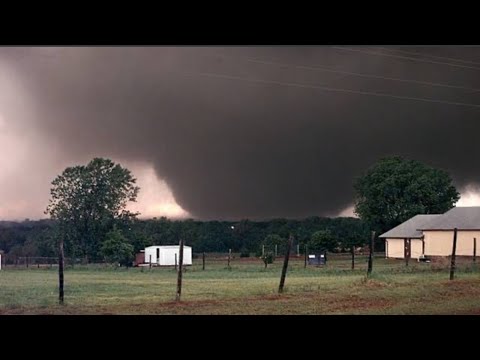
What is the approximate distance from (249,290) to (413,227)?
90.6 inches

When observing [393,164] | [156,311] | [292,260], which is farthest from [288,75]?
[156,311]

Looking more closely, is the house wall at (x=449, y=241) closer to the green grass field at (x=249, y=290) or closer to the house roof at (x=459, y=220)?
the house roof at (x=459, y=220)

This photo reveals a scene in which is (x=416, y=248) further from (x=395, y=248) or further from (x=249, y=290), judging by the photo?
(x=249, y=290)

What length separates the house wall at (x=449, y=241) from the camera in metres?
9.11

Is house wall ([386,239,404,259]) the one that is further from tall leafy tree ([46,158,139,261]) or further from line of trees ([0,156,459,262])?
tall leafy tree ([46,158,139,261])

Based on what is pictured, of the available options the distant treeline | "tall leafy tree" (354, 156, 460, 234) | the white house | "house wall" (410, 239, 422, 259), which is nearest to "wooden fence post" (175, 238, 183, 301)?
the distant treeline

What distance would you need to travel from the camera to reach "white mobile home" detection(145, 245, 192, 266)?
920 cm

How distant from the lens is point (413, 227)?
9188 mm

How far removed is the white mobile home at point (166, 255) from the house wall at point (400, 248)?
265cm

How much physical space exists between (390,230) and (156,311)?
3289 millimetres

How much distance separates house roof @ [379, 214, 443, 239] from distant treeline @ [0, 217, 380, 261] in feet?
1.37

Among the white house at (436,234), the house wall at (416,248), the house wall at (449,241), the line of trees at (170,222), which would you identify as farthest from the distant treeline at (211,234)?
the house wall at (449,241)

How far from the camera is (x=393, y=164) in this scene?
29.7 ft
